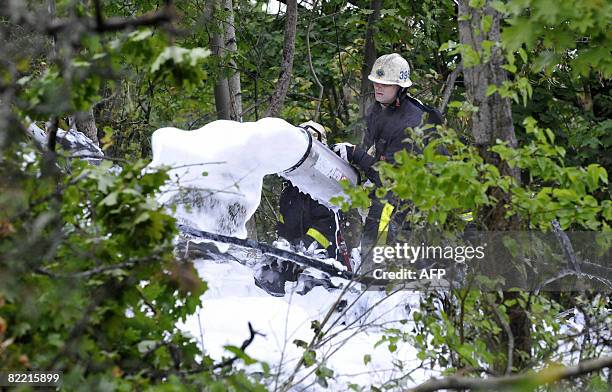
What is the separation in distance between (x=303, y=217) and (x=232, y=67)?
1862 mm

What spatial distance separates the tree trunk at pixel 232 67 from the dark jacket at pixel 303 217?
1.50 m

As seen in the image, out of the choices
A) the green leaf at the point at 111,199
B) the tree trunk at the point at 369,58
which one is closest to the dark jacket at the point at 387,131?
the tree trunk at the point at 369,58

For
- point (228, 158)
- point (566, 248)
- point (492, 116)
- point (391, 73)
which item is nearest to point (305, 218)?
point (391, 73)

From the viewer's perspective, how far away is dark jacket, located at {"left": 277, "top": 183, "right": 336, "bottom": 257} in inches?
328

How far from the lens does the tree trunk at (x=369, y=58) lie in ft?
34.3

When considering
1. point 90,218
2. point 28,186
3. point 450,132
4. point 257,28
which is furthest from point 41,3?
point 257,28

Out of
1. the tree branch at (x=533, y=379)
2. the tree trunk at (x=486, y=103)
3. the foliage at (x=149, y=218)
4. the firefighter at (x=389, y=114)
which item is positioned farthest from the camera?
the firefighter at (x=389, y=114)

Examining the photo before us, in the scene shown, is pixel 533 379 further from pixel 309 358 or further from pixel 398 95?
pixel 398 95

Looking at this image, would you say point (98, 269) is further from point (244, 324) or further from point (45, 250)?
point (244, 324)

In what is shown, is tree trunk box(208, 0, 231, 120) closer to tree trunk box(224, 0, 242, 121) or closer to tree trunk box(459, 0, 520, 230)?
tree trunk box(224, 0, 242, 121)

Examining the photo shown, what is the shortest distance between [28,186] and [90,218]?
0.44 meters

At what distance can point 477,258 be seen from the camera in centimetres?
516

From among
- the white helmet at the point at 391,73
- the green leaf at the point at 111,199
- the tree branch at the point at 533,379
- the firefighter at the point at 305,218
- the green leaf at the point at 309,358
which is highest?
the tree branch at the point at 533,379

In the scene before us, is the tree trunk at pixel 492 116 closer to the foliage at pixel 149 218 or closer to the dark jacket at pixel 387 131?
the foliage at pixel 149 218
